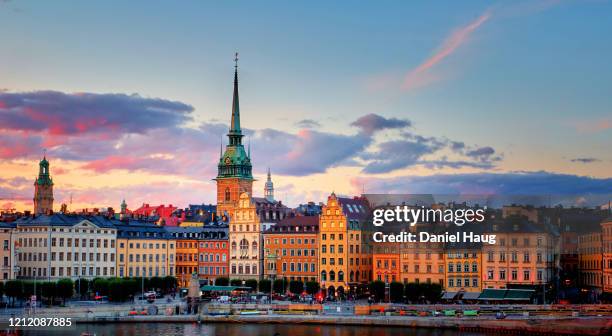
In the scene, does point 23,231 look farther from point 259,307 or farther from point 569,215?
point 569,215

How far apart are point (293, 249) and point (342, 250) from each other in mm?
7221

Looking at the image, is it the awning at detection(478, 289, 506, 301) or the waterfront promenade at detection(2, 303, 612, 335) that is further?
the awning at detection(478, 289, 506, 301)

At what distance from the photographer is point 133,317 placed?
3686 inches

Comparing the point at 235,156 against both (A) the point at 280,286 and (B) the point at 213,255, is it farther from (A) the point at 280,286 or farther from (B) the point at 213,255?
(A) the point at 280,286

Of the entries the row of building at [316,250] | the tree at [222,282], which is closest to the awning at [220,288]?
the tree at [222,282]

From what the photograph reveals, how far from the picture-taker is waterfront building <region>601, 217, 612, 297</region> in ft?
324

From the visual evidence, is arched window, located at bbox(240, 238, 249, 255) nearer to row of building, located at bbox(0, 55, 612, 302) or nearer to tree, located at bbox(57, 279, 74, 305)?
row of building, located at bbox(0, 55, 612, 302)

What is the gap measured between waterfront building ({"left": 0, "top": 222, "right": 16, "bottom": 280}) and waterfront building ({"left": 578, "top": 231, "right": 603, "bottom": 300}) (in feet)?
182

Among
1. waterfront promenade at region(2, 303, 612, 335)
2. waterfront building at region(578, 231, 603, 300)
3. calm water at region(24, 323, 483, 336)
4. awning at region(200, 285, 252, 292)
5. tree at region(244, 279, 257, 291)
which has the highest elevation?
waterfront building at region(578, 231, 603, 300)

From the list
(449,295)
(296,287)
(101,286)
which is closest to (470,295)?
(449,295)

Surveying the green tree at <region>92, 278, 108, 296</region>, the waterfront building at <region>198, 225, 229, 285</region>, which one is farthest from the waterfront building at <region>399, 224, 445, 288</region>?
the green tree at <region>92, 278, 108, 296</region>

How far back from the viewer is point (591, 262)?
105 meters

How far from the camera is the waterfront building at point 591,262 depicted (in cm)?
10244

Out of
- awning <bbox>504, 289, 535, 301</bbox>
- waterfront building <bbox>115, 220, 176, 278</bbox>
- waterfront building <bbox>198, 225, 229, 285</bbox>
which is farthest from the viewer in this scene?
waterfront building <bbox>198, 225, 229, 285</bbox>
